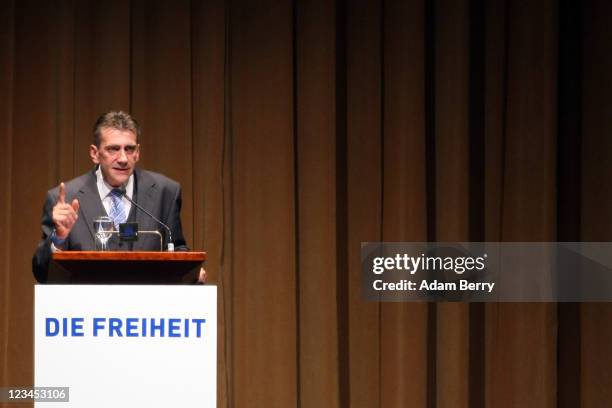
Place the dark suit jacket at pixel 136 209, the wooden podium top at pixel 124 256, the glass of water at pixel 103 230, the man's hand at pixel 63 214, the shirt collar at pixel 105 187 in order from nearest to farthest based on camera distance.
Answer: the wooden podium top at pixel 124 256
the man's hand at pixel 63 214
the glass of water at pixel 103 230
the dark suit jacket at pixel 136 209
the shirt collar at pixel 105 187

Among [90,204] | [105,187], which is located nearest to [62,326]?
[90,204]

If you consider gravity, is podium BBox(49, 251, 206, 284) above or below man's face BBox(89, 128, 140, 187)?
below

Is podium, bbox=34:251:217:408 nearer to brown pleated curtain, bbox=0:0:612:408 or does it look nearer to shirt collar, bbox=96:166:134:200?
shirt collar, bbox=96:166:134:200

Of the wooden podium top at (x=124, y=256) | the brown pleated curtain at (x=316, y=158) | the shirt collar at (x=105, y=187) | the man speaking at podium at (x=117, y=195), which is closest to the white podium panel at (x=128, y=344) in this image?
the wooden podium top at (x=124, y=256)

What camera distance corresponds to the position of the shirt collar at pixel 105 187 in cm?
315

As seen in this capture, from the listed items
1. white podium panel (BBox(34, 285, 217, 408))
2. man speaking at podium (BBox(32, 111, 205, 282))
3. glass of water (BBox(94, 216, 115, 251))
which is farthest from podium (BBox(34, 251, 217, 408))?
man speaking at podium (BBox(32, 111, 205, 282))

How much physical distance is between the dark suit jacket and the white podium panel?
75cm

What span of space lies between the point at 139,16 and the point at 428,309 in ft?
6.37

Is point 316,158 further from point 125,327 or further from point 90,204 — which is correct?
point 125,327

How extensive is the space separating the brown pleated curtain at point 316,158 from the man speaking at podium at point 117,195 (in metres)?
0.99

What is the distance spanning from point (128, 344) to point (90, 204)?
0.99 meters

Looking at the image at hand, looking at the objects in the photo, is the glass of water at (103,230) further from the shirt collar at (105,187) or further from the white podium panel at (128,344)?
the white podium panel at (128,344)

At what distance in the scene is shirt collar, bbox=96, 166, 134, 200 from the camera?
3146mm

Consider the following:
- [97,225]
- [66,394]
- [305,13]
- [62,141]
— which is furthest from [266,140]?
[66,394]
